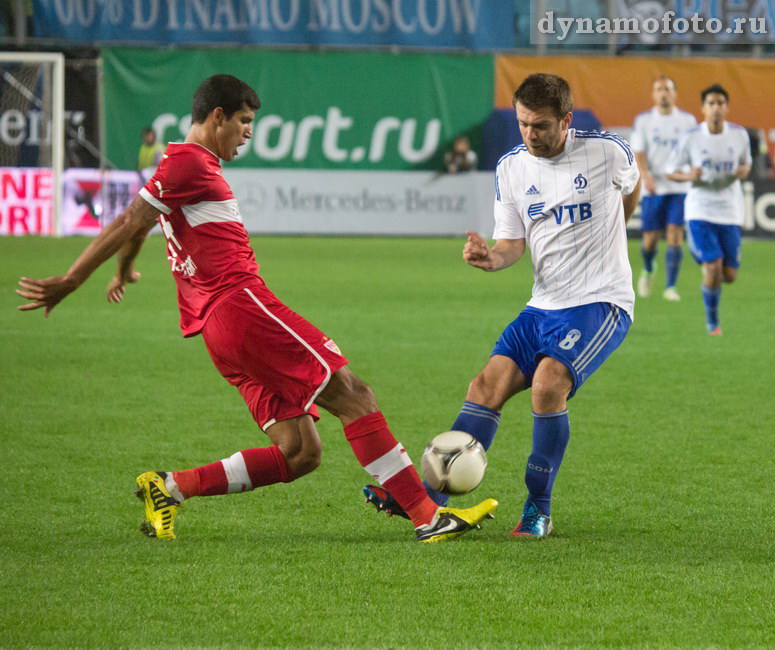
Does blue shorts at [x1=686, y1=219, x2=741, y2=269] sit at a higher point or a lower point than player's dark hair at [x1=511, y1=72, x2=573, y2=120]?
lower

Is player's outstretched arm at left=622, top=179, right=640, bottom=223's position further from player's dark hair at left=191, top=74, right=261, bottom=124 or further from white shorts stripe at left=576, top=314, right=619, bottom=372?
player's dark hair at left=191, top=74, right=261, bottom=124

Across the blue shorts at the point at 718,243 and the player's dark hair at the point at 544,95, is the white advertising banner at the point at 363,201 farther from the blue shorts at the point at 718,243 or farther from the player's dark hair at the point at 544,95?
the player's dark hair at the point at 544,95

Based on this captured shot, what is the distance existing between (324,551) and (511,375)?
992 millimetres

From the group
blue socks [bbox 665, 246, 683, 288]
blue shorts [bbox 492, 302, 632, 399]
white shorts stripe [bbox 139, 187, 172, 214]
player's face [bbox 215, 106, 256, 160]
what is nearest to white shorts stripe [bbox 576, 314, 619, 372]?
blue shorts [bbox 492, 302, 632, 399]

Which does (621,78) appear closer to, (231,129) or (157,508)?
(231,129)

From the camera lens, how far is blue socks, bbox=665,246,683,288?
43.4 feet

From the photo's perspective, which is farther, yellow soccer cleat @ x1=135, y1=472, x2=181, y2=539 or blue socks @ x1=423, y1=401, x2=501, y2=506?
blue socks @ x1=423, y1=401, x2=501, y2=506

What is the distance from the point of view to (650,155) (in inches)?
539

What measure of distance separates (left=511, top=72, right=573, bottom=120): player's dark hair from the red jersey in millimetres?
1118

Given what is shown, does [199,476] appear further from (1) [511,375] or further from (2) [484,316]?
(2) [484,316]

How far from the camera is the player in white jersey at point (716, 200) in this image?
10719 millimetres

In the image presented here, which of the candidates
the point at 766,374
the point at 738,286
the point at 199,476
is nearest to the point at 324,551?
the point at 199,476

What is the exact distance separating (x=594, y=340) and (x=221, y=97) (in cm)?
161
